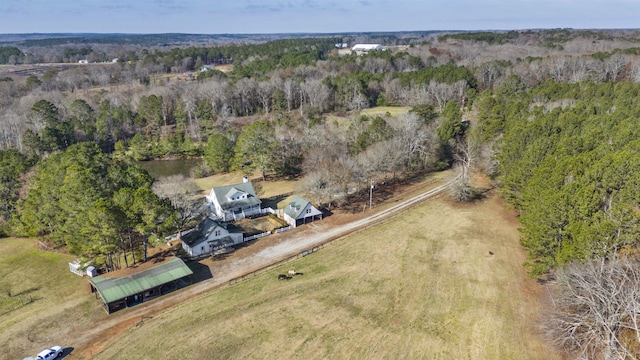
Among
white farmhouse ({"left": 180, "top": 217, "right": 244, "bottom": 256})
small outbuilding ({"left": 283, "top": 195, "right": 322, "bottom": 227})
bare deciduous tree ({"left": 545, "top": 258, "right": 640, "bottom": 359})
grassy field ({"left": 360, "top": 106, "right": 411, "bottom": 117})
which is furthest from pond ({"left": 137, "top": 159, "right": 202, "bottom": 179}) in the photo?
bare deciduous tree ({"left": 545, "top": 258, "right": 640, "bottom": 359})

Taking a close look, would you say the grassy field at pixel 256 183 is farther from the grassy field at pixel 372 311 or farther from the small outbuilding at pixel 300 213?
the grassy field at pixel 372 311

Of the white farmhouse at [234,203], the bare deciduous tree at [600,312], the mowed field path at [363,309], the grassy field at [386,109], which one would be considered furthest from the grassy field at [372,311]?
the grassy field at [386,109]

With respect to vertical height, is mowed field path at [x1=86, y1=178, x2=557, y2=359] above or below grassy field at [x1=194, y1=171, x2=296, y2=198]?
below

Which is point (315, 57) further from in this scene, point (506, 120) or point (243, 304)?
point (243, 304)

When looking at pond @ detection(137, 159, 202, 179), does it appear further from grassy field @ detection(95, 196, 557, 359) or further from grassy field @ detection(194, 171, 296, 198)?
grassy field @ detection(95, 196, 557, 359)

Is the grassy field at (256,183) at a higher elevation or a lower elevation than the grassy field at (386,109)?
lower

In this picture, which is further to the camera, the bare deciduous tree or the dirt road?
the dirt road

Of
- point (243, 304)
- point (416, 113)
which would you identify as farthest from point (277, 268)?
point (416, 113)
